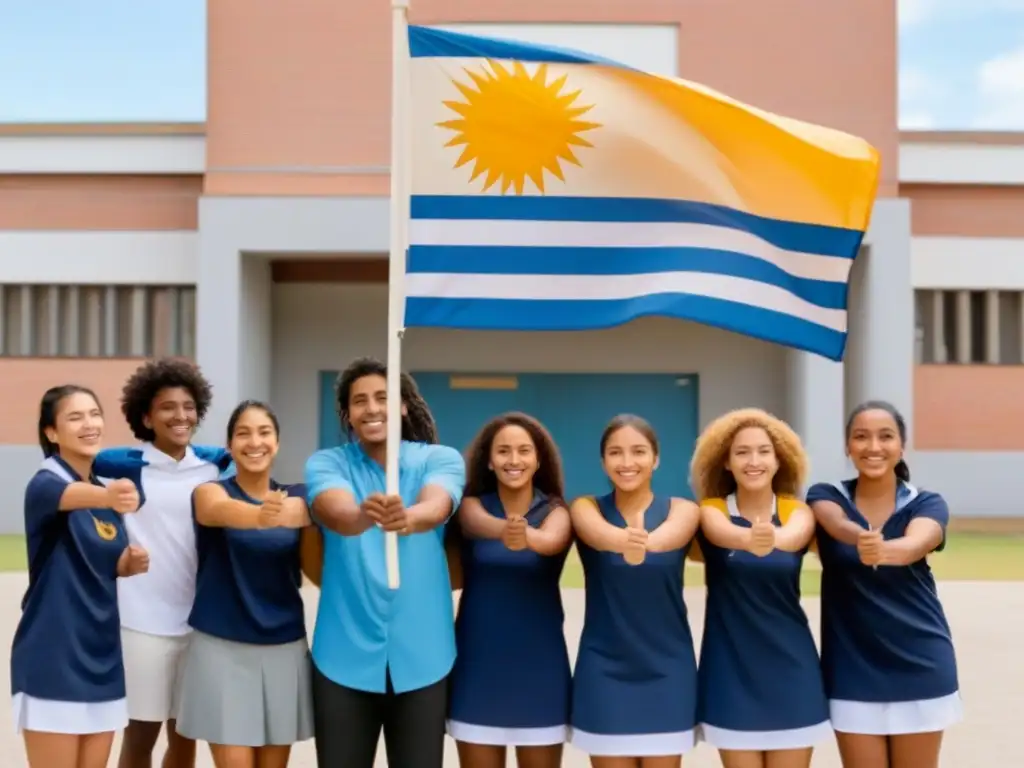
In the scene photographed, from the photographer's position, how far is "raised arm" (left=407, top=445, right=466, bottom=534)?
350 centimetres

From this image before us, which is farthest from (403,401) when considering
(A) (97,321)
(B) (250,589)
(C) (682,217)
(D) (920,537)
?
(A) (97,321)

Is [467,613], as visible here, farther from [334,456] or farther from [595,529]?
[334,456]

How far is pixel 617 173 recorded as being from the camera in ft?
14.0

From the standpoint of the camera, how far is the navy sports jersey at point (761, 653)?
12.1ft

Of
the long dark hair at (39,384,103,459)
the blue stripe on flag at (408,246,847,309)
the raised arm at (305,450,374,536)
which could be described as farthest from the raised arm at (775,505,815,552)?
the long dark hair at (39,384,103,459)

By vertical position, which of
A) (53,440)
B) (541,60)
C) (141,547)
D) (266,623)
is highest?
(541,60)

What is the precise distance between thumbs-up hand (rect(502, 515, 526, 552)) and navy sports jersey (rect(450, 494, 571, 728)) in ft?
0.13

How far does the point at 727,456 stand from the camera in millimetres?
4086

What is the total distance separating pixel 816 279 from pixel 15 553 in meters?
13.3

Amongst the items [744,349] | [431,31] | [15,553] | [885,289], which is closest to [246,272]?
[15,553]

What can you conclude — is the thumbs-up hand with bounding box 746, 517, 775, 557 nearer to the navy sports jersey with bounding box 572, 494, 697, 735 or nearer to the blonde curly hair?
the navy sports jersey with bounding box 572, 494, 697, 735

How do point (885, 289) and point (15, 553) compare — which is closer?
point (15, 553)

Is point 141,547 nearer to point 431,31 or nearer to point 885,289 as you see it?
point 431,31

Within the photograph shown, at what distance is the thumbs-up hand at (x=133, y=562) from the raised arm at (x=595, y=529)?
1506 mm
